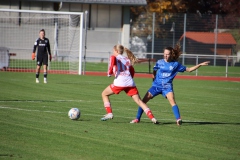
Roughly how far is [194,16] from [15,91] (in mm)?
24000

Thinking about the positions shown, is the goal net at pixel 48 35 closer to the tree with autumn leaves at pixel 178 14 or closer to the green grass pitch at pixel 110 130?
the tree with autumn leaves at pixel 178 14

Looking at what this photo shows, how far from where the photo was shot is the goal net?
32031 mm

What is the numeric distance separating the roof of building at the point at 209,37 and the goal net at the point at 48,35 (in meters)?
8.28

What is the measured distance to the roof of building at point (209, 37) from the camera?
39.6 m

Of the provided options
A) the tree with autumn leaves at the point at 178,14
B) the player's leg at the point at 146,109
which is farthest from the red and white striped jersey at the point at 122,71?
the tree with autumn leaves at the point at 178,14

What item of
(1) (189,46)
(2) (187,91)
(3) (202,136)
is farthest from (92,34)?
(3) (202,136)

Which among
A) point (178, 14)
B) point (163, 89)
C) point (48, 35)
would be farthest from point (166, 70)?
point (178, 14)

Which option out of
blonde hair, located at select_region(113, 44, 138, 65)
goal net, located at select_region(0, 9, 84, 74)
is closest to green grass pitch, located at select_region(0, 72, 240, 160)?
blonde hair, located at select_region(113, 44, 138, 65)

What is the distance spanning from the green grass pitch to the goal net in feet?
46.9

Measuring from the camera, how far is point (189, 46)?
3978 centimetres

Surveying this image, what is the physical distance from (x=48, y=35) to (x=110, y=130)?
2757cm

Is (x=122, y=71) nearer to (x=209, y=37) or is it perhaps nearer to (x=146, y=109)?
(x=146, y=109)

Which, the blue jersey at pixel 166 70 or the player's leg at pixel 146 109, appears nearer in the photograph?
the player's leg at pixel 146 109

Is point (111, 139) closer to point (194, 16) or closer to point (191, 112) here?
point (191, 112)
